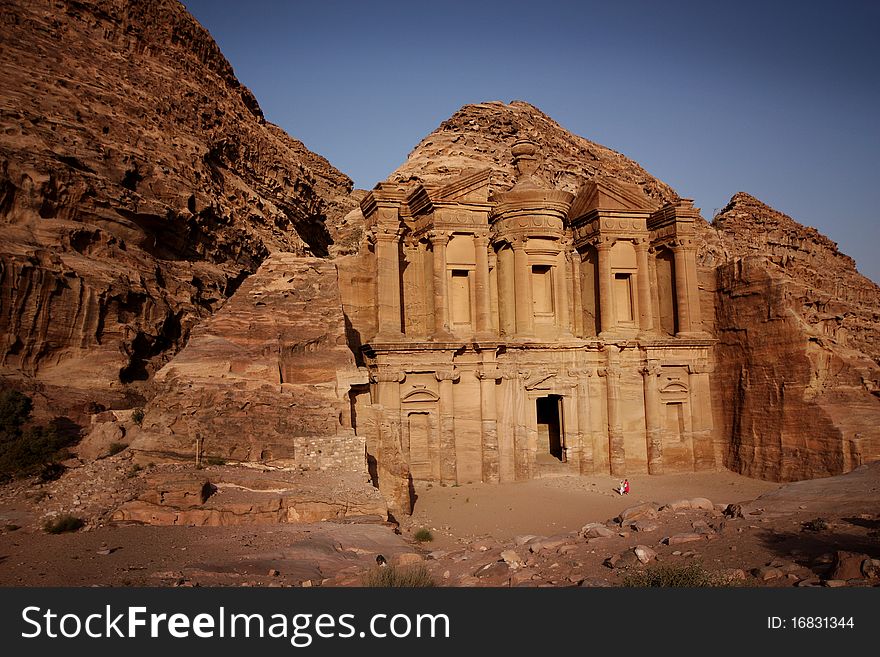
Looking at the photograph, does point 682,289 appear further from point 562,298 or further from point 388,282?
point 388,282

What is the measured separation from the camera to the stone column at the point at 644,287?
2646 cm

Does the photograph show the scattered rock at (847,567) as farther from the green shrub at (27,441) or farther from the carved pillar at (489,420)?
the carved pillar at (489,420)

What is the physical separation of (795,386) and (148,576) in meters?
23.1

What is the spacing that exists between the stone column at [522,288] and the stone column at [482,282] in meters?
1.47

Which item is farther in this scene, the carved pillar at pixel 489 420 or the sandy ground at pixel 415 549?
the carved pillar at pixel 489 420

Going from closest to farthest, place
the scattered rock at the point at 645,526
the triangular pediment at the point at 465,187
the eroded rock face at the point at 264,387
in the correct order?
the scattered rock at the point at 645,526 < the eroded rock face at the point at 264,387 < the triangular pediment at the point at 465,187

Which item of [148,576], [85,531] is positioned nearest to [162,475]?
[85,531]

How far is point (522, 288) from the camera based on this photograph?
25312mm

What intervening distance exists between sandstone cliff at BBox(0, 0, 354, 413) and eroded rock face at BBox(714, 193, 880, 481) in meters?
21.6

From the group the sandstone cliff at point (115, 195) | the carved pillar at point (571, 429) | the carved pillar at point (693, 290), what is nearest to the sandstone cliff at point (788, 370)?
the carved pillar at point (693, 290)

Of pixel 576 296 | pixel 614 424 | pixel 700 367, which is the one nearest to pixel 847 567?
pixel 614 424

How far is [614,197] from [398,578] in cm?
2199

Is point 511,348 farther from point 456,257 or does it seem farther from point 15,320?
point 15,320

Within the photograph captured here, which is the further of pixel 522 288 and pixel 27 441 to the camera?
pixel 522 288
